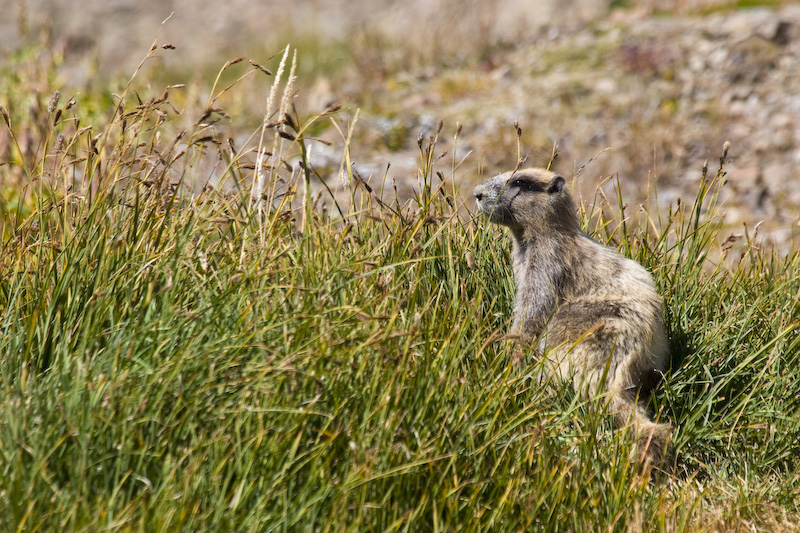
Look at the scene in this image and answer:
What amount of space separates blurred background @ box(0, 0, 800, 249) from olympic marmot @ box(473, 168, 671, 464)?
3.66 meters

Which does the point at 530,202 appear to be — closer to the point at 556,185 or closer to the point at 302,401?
the point at 556,185

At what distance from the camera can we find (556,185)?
5074 mm

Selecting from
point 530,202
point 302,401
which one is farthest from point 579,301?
point 302,401

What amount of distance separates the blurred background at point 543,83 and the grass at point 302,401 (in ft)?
15.1

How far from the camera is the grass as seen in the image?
2908mm

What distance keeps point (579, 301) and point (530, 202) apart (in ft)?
2.42

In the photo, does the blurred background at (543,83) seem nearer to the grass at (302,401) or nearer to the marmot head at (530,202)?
the marmot head at (530,202)

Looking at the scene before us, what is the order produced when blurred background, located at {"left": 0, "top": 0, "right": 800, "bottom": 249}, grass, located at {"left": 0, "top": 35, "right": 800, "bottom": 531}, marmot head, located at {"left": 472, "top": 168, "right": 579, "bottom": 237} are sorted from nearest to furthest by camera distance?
grass, located at {"left": 0, "top": 35, "right": 800, "bottom": 531}, marmot head, located at {"left": 472, "top": 168, "right": 579, "bottom": 237}, blurred background, located at {"left": 0, "top": 0, "right": 800, "bottom": 249}

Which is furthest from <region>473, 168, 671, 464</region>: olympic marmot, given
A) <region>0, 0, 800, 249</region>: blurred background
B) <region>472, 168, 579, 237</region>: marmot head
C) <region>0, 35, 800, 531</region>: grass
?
<region>0, 0, 800, 249</region>: blurred background

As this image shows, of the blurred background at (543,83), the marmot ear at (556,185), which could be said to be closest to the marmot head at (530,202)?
the marmot ear at (556,185)

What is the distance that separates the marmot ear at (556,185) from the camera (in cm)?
506

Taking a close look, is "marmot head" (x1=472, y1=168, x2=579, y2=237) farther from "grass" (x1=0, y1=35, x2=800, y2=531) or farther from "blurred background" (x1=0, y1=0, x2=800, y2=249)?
"blurred background" (x1=0, y1=0, x2=800, y2=249)

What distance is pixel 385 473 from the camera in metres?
2.94

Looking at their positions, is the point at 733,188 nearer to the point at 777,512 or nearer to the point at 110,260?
the point at 777,512
